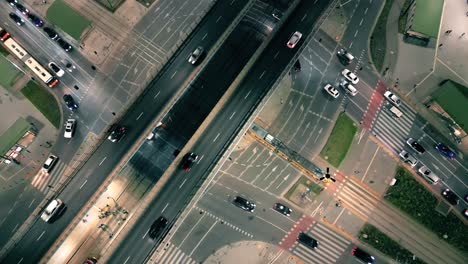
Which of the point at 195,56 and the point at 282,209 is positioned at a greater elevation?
the point at 195,56

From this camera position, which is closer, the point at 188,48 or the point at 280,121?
the point at 188,48

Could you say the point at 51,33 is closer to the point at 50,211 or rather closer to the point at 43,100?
the point at 43,100

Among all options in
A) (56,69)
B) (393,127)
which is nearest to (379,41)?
(393,127)

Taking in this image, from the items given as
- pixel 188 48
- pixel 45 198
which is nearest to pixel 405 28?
pixel 188 48

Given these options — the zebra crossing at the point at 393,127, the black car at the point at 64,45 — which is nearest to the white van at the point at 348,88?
the zebra crossing at the point at 393,127

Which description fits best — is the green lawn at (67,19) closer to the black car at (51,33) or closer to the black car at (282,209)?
the black car at (51,33)

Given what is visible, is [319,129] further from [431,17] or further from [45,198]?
[45,198]

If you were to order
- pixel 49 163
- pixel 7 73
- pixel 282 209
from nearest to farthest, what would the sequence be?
pixel 282 209 < pixel 49 163 < pixel 7 73
